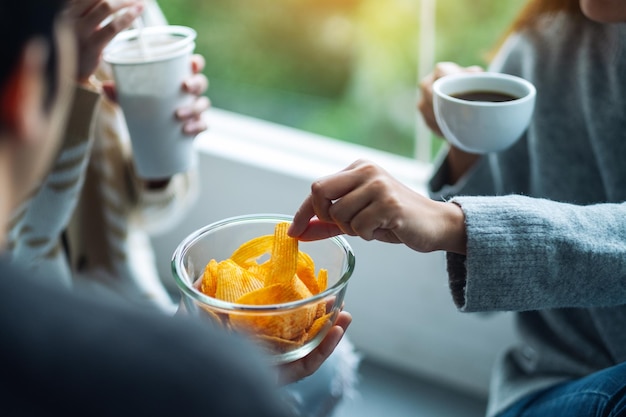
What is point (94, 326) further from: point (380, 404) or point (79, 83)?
point (380, 404)

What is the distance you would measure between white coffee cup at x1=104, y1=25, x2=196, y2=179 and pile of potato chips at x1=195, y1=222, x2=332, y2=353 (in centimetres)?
28

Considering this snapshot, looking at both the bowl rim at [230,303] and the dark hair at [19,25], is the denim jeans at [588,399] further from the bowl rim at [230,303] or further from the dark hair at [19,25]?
the dark hair at [19,25]

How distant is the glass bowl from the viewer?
68cm

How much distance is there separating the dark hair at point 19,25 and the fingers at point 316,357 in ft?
1.44

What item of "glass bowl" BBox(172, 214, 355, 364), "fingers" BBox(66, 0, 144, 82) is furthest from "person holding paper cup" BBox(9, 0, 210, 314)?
"glass bowl" BBox(172, 214, 355, 364)

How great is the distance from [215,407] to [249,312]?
0.28 m

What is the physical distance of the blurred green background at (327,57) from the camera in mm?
1625

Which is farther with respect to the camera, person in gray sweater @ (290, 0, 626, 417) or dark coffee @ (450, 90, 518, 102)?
dark coffee @ (450, 90, 518, 102)

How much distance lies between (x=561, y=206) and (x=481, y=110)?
0.15 metres

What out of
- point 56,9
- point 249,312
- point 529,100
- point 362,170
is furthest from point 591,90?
point 56,9

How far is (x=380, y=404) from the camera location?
1.58m

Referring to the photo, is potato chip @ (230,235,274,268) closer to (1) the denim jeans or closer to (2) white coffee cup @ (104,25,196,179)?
(2) white coffee cup @ (104,25,196,179)

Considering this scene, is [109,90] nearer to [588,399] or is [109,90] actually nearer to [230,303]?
A: [230,303]

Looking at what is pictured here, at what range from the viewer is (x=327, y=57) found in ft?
5.83
